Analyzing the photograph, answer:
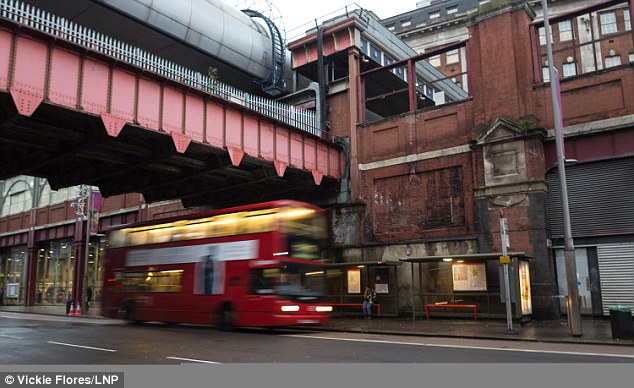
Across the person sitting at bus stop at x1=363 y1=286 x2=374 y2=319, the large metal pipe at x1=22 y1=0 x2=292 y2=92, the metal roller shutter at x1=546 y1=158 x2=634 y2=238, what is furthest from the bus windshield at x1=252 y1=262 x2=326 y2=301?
the large metal pipe at x1=22 y1=0 x2=292 y2=92

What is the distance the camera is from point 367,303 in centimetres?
2411

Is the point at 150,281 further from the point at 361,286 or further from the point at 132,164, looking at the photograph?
the point at 361,286

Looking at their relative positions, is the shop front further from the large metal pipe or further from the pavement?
the pavement

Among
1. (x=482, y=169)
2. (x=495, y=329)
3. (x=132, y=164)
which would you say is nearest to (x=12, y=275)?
(x=132, y=164)

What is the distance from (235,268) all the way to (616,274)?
50.6ft

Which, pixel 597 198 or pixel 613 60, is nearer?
pixel 597 198

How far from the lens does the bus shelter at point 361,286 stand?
25000 millimetres

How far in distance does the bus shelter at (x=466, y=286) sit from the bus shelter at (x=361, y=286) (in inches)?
51.4

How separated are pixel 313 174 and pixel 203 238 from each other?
9.40m

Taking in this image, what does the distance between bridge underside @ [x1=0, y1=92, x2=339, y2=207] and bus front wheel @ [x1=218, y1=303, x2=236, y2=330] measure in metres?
6.97

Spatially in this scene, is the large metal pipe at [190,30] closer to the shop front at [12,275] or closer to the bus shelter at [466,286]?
the bus shelter at [466,286]

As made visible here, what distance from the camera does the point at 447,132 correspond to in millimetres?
25969

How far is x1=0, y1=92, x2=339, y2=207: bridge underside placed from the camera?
19.3 m

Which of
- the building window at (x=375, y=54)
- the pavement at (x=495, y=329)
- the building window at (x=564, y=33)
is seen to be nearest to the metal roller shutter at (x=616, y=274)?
the pavement at (x=495, y=329)
